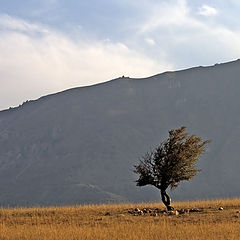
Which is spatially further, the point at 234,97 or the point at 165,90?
the point at 165,90

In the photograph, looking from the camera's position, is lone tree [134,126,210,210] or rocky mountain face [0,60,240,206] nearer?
lone tree [134,126,210,210]

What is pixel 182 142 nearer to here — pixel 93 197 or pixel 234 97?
pixel 93 197

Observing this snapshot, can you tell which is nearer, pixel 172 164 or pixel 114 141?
pixel 172 164

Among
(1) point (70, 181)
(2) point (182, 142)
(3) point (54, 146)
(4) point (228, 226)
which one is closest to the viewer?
(4) point (228, 226)

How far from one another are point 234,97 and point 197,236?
154 m

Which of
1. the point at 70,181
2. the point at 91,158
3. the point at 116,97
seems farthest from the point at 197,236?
the point at 116,97

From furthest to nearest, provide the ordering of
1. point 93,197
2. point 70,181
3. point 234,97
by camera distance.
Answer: point 234,97, point 70,181, point 93,197

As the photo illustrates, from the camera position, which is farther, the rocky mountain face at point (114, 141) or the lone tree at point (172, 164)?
the rocky mountain face at point (114, 141)

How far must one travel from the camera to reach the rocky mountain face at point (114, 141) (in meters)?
122

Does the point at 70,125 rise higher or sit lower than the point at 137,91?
lower

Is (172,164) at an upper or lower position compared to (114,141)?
lower

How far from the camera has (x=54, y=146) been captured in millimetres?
156875

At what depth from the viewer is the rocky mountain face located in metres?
122

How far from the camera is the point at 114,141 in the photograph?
150500mm
